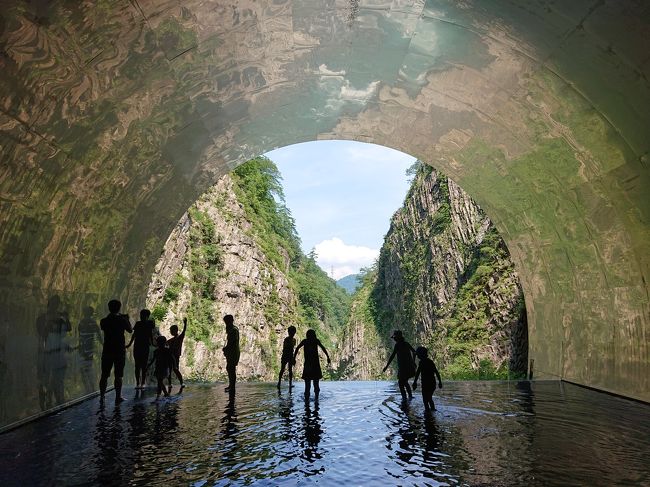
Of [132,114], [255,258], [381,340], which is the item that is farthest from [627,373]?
[381,340]

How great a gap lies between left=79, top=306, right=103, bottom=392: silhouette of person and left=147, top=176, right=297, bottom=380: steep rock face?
54.5 feet

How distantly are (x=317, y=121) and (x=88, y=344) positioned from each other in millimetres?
6574

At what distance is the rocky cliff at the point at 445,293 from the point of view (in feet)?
73.3

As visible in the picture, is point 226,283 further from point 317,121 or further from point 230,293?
point 317,121

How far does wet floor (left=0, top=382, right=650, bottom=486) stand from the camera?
4332 mm

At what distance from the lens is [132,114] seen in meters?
7.55

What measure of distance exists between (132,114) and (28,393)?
174 inches

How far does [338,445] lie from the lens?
564 cm

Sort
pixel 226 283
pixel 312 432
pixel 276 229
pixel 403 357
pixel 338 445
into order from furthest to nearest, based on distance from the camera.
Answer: pixel 276 229, pixel 226 283, pixel 403 357, pixel 312 432, pixel 338 445

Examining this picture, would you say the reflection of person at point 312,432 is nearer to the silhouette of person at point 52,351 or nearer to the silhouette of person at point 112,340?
the silhouette of person at point 112,340

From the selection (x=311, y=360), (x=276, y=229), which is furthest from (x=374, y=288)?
(x=311, y=360)

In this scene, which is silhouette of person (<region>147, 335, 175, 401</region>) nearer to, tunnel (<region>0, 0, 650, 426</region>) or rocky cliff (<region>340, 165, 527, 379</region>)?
tunnel (<region>0, 0, 650, 426</region>)

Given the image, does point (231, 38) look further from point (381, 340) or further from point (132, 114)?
point (381, 340)

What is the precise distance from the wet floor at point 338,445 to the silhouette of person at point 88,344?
91cm
